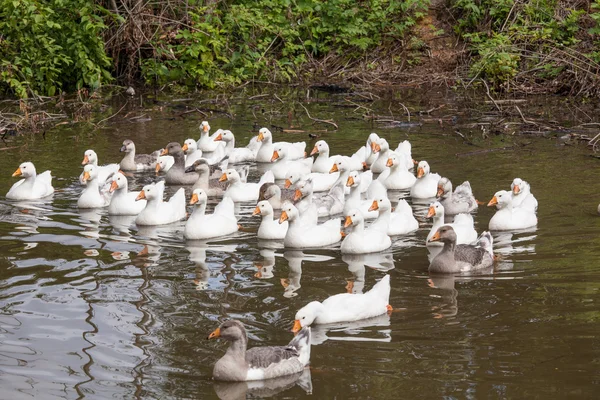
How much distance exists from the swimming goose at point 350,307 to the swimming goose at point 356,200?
13.3 ft

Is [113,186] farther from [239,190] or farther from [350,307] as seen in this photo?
[350,307]

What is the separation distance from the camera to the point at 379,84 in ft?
80.2

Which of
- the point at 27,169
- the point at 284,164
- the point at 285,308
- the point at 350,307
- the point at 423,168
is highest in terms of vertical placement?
the point at 423,168

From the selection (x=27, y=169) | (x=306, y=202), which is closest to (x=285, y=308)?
(x=306, y=202)

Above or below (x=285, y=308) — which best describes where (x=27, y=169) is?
above

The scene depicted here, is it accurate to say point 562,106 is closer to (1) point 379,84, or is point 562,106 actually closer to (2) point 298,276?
(1) point 379,84

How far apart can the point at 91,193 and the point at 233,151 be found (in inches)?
141

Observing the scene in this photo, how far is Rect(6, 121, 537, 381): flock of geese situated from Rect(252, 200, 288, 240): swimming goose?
0.04 feet

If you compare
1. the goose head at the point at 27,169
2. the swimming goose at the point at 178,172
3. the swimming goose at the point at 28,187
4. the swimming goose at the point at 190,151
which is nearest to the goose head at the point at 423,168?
the swimming goose at the point at 178,172

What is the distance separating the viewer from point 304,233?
12.1 meters

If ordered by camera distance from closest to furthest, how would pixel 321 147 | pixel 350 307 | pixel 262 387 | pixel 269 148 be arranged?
pixel 262 387, pixel 350 307, pixel 321 147, pixel 269 148

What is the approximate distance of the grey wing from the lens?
8094 millimetres

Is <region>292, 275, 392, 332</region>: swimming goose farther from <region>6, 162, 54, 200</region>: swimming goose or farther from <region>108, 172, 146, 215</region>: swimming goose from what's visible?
<region>6, 162, 54, 200</region>: swimming goose

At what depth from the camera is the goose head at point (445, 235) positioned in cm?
1100
